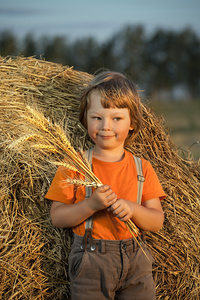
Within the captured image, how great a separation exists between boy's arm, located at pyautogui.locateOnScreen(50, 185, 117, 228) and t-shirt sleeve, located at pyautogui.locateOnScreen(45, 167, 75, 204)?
0.16 feet

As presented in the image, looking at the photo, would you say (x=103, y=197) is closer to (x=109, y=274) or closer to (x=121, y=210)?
(x=121, y=210)

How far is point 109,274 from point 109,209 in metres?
0.49

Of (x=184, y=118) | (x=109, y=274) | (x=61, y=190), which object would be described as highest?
(x=61, y=190)

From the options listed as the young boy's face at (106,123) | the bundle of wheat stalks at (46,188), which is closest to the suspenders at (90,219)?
the young boy's face at (106,123)

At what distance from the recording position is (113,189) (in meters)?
3.05

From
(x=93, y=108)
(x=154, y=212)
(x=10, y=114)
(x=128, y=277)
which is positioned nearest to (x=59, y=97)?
(x=10, y=114)

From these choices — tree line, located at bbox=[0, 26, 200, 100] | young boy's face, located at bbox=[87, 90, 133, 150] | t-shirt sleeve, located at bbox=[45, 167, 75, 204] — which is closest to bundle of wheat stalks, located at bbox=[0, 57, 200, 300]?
t-shirt sleeve, located at bbox=[45, 167, 75, 204]

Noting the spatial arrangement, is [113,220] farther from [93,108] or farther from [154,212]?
[93,108]

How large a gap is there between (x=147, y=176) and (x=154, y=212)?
307mm

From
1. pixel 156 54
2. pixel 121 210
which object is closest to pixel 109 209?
pixel 121 210

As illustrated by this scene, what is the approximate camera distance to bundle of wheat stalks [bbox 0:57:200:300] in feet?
10.3

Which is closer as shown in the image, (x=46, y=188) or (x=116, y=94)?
(x=116, y=94)

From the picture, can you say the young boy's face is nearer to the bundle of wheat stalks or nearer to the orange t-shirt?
the orange t-shirt

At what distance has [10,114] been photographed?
3738 millimetres
